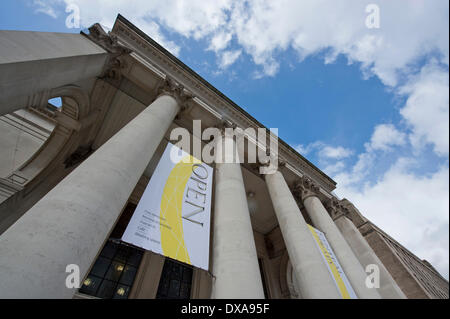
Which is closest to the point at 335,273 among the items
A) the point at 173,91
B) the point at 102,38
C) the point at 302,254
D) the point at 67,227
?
the point at 302,254

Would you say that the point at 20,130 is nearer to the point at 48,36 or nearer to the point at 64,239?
the point at 48,36

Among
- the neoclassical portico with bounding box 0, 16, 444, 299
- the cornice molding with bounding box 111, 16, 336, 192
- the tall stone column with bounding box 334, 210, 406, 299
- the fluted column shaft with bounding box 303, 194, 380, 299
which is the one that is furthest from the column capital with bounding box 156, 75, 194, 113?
the tall stone column with bounding box 334, 210, 406, 299

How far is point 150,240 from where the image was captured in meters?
3.99

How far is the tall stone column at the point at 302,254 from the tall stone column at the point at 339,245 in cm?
298

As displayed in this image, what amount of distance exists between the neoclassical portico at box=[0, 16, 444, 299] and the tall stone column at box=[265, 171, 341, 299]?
0.04 meters

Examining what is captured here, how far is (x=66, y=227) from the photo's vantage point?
2.73 metres

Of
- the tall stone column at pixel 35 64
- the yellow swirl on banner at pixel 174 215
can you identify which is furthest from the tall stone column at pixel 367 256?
the tall stone column at pixel 35 64

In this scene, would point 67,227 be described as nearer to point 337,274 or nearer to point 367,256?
point 337,274

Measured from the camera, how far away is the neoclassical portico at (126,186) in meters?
2.66

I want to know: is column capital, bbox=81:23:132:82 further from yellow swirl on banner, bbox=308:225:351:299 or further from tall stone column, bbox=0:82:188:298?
yellow swirl on banner, bbox=308:225:351:299

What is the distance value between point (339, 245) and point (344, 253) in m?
0.41

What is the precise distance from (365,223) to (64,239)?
68.6 feet

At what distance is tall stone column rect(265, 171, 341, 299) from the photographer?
610cm
